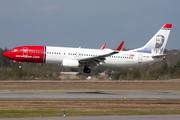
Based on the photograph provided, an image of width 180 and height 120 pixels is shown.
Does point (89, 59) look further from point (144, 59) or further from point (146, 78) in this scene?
point (146, 78)

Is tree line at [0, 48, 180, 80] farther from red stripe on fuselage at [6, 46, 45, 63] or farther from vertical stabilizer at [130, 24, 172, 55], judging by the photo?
red stripe on fuselage at [6, 46, 45, 63]

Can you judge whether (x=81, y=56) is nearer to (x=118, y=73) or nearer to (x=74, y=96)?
(x=74, y=96)

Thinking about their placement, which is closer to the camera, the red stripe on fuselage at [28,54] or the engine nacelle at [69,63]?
the red stripe on fuselage at [28,54]

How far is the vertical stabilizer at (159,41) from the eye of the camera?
43.8 metres

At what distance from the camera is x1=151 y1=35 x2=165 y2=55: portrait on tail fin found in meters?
43.7

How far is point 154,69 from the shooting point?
7700 centimetres

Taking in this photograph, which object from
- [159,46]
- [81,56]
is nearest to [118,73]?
[159,46]

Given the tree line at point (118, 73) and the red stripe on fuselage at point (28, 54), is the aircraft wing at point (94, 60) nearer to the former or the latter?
the red stripe on fuselage at point (28, 54)

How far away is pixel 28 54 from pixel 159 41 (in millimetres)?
22197

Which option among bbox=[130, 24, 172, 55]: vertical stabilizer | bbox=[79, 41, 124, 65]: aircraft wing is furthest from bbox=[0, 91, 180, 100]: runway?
bbox=[130, 24, 172, 55]: vertical stabilizer

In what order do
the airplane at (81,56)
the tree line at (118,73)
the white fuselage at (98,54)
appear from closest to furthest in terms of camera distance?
the airplane at (81,56), the white fuselage at (98,54), the tree line at (118,73)

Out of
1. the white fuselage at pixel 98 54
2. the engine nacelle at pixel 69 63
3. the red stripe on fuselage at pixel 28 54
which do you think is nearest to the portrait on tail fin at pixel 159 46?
the white fuselage at pixel 98 54

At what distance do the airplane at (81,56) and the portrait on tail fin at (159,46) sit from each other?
625 mm

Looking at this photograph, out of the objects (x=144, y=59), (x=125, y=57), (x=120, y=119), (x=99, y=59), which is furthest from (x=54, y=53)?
(x=120, y=119)
